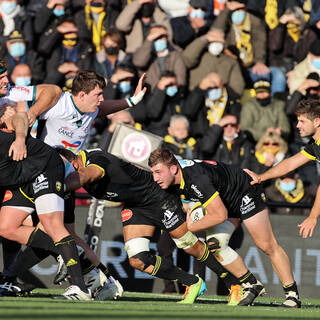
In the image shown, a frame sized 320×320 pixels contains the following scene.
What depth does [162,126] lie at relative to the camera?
13602 mm

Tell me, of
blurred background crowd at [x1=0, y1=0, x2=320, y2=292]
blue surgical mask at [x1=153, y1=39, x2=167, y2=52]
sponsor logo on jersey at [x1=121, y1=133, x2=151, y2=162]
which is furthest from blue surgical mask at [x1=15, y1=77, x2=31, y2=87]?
sponsor logo on jersey at [x1=121, y1=133, x2=151, y2=162]

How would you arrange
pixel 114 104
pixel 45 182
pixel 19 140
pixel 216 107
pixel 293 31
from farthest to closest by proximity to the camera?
pixel 293 31
pixel 216 107
pixel 114 104
pixel 45 182
pixel 19 140

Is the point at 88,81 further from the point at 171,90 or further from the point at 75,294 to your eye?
the point at 171,90

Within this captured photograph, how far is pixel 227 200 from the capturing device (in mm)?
9320

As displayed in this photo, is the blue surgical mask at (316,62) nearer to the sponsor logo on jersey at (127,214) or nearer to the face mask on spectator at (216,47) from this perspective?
the face mask on spectator at (216,47)

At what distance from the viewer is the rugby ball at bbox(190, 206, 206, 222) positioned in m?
9.29

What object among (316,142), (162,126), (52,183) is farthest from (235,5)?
(52,183)

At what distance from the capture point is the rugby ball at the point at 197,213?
9289 millimetres

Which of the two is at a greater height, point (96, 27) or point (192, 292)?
point (192, 292)

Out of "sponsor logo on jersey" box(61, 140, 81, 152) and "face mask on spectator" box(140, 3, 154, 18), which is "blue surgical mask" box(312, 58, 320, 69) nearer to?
"face mask on spectator" box(140, 3, 154, 18)

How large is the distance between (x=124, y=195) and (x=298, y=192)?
4.39 meters

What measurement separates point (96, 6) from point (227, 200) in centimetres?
661

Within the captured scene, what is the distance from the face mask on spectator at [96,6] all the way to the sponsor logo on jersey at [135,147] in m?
3.54

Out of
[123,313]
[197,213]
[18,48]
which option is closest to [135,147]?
[197,213]
